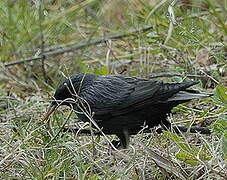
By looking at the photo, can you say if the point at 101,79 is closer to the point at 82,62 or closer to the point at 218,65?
the point at 218,65

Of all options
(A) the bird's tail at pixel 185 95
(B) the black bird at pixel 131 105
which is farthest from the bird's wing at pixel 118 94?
(A) the bird's tail at pixel 185 95

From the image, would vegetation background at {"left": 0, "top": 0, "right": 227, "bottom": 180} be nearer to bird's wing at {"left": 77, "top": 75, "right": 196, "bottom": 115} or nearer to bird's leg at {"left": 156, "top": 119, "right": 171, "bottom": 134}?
bird's leg at {"left": 156, "top": 119, "right": 171, "bottom": 134}

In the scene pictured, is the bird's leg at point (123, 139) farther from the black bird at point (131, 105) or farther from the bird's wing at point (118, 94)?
the bird's wing at point (118, 94)

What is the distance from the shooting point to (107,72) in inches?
183

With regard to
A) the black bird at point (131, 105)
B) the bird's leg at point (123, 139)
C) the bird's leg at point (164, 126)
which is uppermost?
the black bird at point (131, 105)

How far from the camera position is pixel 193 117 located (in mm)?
3994

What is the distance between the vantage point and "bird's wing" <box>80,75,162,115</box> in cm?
370

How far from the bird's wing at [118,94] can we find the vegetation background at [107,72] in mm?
206

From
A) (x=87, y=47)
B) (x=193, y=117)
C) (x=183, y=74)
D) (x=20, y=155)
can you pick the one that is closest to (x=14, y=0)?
(x=87, y=47)

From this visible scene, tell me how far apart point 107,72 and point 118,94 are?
932 mm

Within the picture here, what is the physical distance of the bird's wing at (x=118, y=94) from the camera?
370 cm

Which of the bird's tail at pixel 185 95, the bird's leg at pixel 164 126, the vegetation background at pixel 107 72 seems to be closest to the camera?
the vegetation background at pixel 107 72

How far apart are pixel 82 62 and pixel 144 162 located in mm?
2566

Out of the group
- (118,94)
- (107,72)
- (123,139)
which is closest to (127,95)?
(118,94)
